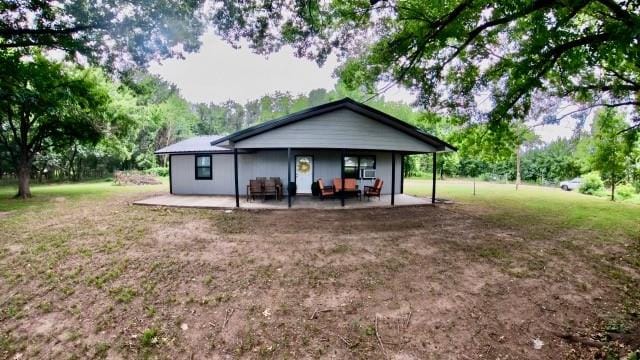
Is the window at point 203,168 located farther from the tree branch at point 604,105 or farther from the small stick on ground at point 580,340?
the tree branch at point 604,105

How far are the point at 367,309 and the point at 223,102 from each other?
60.9 metres

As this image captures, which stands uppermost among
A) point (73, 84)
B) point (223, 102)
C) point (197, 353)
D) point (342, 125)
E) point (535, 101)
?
point (223, 102)

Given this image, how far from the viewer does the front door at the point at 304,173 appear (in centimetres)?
1325

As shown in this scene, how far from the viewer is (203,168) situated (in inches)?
545

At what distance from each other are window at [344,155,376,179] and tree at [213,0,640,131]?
452 cm

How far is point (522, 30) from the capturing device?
770cm

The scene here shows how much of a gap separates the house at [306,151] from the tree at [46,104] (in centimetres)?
391

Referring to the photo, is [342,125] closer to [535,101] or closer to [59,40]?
[535,101]

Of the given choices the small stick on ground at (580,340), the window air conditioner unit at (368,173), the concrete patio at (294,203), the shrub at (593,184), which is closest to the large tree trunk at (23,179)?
the concrete patio at (294,203)

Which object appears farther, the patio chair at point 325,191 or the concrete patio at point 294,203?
the patio chair at point 325,191

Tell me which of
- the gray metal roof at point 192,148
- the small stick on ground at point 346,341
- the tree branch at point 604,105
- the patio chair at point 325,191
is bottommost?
the small stick on ground at point 346,341

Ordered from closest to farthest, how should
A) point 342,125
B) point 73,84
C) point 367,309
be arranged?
point 367,309, point 342,125, point 73,84

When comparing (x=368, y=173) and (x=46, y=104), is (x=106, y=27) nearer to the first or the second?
(x=46, y=104)

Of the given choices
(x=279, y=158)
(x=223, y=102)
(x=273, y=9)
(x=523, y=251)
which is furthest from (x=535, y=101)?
(x=223, y=102)
